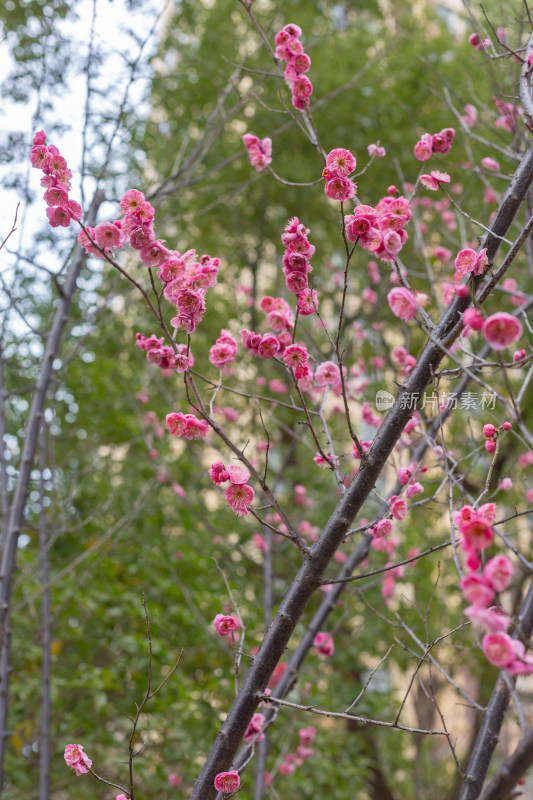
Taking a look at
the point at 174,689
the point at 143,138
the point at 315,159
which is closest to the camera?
the point at 174,689

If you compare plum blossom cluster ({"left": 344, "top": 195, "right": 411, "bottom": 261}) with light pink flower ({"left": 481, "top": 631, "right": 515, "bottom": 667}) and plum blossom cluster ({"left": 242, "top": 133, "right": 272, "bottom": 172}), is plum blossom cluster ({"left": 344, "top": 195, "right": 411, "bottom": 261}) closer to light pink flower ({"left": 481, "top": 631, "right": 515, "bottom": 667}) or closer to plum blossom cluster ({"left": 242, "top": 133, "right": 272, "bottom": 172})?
plum blossom cluster ({"left": 242, "top": 133, "right": 272, "bottom": 172})

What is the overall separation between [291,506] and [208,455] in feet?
4.50

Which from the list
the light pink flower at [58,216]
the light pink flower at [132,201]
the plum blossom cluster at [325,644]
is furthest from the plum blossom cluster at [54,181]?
the plum blossom cluster at [325,644]

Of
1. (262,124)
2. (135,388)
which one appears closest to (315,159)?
(262,124)

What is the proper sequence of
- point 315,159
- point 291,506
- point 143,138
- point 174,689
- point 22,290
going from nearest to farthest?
1. point 174,689
2. point 22,290
3. point 143,138
4. point 291,506
5. point 315,159

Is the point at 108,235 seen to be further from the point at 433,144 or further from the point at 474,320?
the point at 433,144

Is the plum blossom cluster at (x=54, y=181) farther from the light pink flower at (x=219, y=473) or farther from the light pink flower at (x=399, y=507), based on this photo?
the light pink flower at (x=399, y=507)

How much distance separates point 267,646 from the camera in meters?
1.28

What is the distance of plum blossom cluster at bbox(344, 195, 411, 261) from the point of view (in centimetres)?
133

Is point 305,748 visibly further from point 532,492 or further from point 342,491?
point 342,491

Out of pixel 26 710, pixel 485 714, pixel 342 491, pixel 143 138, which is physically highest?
pixel 143 138

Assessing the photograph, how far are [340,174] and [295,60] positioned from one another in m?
0.69

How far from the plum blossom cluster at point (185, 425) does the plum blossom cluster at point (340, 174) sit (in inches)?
22.1

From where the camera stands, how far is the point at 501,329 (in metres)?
0.90
